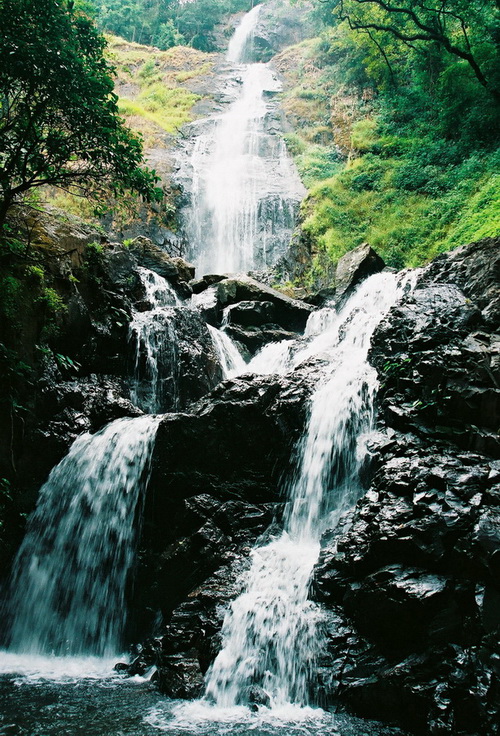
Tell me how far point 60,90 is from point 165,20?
149 ft

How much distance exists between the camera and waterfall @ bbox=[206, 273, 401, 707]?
5.00 metres

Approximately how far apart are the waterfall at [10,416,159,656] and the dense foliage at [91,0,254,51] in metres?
43.1

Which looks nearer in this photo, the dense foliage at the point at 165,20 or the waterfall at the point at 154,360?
the waterfall at the point at 154,360

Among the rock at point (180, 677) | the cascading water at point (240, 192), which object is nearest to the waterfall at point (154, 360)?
the rock at point (180, 677)

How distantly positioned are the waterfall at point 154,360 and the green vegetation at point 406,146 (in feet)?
28.7

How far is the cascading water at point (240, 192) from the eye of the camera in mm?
21297

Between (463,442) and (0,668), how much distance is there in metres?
7.17

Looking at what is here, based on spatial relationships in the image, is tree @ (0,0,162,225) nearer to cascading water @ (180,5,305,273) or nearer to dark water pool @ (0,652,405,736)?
dark water pool @ (0,652,405,736)

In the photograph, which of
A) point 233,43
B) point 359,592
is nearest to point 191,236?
point 359,592

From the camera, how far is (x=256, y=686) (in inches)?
193

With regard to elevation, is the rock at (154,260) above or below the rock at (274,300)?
above

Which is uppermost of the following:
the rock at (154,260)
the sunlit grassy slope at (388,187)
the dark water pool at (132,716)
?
the sunlit grassy slope at (388,187)

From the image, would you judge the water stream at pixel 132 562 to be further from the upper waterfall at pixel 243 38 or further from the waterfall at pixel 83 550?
the upper waterfall at pixel 243 38

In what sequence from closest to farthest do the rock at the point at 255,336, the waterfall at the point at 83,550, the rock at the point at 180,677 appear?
the rock at the point at 180,677, the waterfall at the point at 83,550, the rock at the point at 255,336
